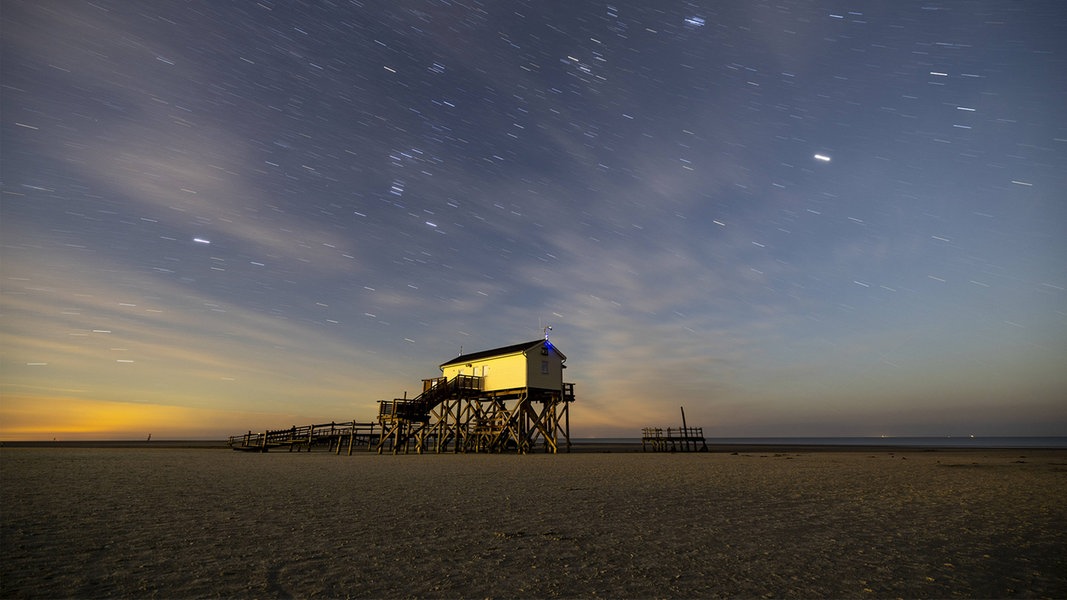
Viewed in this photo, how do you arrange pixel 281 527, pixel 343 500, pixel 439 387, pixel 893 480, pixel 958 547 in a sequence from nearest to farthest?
pixel 958 547 → pixel 281 527 → pixel 343 500 → pixel 893 480 → pixel 439 387

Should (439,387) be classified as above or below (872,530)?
above

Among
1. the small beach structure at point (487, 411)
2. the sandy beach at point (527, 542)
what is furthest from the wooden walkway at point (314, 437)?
the sandy beach at point (527, 542)

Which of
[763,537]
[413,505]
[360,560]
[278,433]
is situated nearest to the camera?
[360,560]

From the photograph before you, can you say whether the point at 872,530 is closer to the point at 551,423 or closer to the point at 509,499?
the point at 509,499

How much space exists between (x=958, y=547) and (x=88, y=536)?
46.7 feet

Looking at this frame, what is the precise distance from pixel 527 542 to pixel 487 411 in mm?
33861

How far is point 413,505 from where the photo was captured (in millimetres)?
11445

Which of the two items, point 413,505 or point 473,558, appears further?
point 413,505

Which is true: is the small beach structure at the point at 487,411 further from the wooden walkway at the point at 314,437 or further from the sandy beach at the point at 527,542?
the sandy beach at the point at 527,542

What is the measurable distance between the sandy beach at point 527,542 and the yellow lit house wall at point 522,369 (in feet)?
70.1

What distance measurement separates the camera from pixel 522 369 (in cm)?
3619

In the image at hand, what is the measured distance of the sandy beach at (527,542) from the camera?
5793 mm

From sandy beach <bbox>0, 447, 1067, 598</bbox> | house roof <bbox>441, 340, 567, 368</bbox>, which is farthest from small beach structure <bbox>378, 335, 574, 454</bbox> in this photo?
sandy beach <bbox>0, 447, 1067, 598</bbox>

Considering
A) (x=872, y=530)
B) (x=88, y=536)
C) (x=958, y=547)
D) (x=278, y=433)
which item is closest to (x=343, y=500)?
(x=88, y=536)
